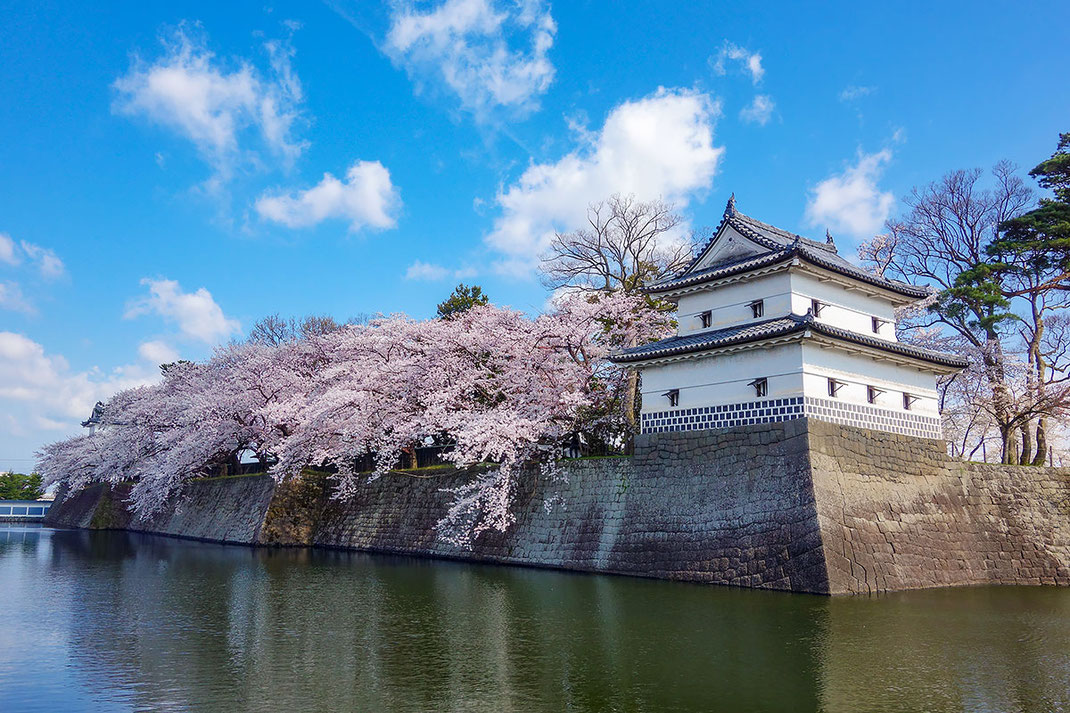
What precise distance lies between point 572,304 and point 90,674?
17026 millimetres

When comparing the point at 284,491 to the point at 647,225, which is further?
the point at 284,491

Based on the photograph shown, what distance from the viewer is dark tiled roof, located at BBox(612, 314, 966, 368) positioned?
16.7m

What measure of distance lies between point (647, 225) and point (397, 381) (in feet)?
35.0

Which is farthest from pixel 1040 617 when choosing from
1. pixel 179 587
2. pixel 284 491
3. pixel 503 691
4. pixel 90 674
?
pixel 284 491

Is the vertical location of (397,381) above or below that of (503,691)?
above

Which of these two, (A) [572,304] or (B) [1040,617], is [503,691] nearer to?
(B) [1040,617]

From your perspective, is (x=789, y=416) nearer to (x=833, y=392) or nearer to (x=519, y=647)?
(x=833, y=392)

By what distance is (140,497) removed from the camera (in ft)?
122

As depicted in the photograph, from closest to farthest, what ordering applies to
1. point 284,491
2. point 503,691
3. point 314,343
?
point 503,691
point 284,491
point 314,343

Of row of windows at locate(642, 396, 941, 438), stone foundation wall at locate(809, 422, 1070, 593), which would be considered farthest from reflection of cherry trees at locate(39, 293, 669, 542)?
stone foundation wall at locate(809, 422, 1070, 593)

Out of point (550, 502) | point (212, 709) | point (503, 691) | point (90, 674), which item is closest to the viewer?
point (212, 709)

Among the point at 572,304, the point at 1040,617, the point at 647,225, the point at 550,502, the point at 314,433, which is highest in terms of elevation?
the point at 647,225

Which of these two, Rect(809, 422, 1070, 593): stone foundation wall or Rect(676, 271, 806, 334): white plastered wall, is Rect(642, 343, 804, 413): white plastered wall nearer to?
Rect(676, 271, 806, 334): white plastered wall

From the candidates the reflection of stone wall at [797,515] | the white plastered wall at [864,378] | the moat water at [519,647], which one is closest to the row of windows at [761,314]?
the white plastered wall at [864,378]
